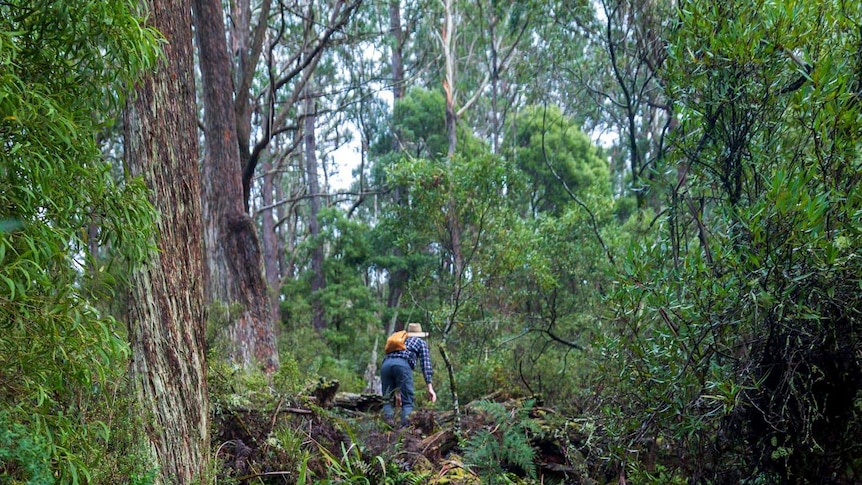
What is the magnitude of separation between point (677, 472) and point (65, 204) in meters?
4.12

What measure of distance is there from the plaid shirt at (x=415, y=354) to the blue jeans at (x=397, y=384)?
0.08m

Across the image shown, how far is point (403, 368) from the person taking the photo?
7.92m

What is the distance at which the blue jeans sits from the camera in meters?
7.62

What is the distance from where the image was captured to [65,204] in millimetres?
2502

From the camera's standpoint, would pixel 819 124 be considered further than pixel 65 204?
Yes

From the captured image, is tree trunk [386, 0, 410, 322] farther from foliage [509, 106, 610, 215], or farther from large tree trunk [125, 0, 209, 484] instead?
large tree trunk [125, 0, 209, 484]

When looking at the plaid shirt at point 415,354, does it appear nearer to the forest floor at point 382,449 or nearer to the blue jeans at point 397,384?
the blue jeans at point 397,384

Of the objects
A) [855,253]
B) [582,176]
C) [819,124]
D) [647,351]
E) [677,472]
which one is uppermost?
[582,176]

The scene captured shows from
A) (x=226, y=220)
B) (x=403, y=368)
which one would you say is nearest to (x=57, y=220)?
(x=403, y=368)

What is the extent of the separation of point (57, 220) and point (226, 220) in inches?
256

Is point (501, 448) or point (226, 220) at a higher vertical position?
point (226, 220)

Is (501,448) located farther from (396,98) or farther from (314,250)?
(396,98)

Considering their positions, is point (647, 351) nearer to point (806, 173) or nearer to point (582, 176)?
point (806, 173)

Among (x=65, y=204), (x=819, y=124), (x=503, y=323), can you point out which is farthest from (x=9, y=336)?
(x=503, y=323)
